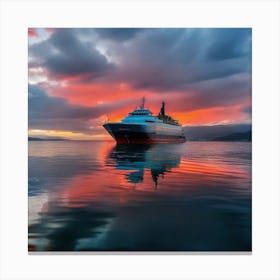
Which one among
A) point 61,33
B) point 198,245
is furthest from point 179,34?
point 198,245

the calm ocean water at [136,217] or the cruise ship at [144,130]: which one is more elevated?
the cruise ship at [144,130]

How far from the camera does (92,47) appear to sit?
6766 mm

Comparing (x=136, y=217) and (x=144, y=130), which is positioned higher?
(x=144, y=130)

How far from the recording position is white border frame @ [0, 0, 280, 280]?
537cm

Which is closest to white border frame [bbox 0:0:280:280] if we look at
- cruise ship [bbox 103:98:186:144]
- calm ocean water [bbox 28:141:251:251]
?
calm ocean water [bbox 28:141:251:251]
